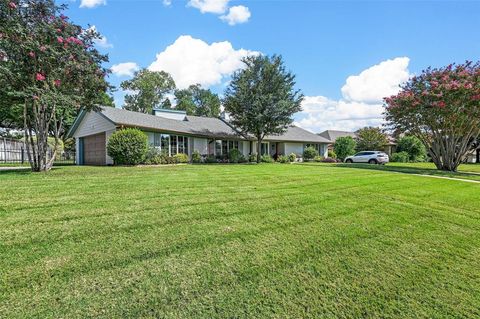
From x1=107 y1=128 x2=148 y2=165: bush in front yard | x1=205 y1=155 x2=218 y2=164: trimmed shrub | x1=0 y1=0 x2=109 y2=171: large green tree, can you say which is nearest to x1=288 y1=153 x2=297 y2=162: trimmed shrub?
x1=205 y1=155 x2=218 y2=164: trimmed shrub

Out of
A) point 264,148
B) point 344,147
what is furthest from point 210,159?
point 344,147

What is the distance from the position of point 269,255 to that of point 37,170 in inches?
463

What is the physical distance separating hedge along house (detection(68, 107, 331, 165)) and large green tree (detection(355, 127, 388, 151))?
41.3 feet

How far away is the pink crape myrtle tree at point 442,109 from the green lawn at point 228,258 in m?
12.8

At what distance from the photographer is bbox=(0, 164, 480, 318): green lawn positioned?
249cm

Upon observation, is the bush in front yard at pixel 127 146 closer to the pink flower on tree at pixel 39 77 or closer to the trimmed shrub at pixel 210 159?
the pink flower on tree at pixel 39 77

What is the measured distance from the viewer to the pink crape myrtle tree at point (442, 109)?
1509 cm

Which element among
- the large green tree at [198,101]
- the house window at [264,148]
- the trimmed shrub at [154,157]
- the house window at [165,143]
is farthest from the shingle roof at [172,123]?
the large green tree at [198,101]

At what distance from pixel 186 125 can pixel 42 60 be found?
1249cm

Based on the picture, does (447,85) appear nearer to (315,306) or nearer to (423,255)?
(423,255)

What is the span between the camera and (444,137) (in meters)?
18.7

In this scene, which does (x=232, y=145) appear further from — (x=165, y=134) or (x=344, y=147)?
(x=344, y=147)

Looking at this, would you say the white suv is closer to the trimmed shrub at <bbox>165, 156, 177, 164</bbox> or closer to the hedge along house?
the hedge along house

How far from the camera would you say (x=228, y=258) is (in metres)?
3.33
